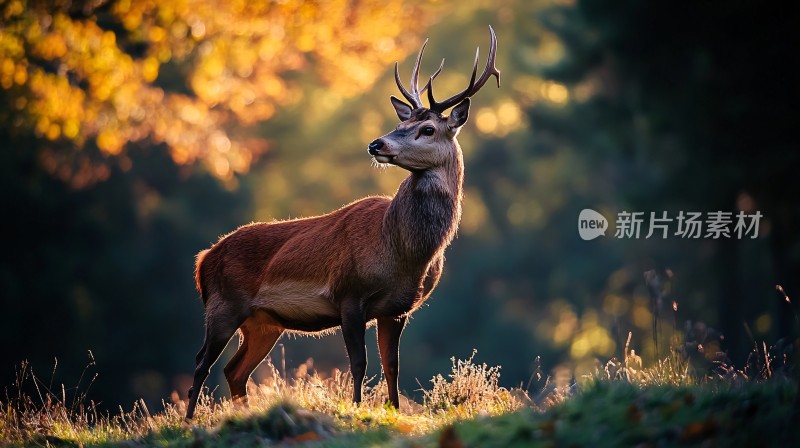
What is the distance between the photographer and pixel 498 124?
3719cm

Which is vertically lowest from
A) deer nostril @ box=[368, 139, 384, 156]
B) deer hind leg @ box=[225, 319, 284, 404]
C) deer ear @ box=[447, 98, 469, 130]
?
deer hind leg @ box=[225, 319, 284, 404]

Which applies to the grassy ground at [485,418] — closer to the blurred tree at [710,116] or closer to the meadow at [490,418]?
the meadow at [490,418]

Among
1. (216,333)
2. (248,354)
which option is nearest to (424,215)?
(216,333)

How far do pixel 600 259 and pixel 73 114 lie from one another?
2270 cm

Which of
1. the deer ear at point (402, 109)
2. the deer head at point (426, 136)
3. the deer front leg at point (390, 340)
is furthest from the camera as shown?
the deer ear at point (402, 109)

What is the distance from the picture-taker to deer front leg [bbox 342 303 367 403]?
7.75 m

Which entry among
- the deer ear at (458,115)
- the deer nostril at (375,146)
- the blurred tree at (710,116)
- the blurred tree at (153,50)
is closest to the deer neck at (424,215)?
the deer ear at (458,115)

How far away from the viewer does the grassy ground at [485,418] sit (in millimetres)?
5023

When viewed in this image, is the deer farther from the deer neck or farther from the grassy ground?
the grassy ground

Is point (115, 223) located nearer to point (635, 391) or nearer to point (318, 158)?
point (318, 158)

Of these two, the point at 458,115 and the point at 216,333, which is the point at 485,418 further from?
the point at 216,333

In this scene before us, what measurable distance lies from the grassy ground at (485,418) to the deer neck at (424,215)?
97cm

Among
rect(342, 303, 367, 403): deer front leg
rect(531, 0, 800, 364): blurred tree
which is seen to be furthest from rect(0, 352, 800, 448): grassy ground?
rect(531, 0, 800, 364): blurred tree

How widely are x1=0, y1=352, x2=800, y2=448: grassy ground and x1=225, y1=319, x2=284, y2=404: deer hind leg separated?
15.0 inches
